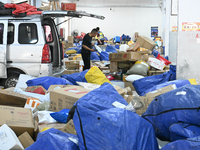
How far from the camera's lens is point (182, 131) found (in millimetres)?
1841

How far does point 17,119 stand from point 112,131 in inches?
48.4

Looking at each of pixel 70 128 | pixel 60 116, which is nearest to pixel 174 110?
pixel 70 128

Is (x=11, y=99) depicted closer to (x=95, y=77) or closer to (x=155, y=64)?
(x=95, y=77)

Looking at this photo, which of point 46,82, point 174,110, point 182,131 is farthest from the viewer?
point 46,82

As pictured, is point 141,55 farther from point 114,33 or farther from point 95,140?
point 114,33

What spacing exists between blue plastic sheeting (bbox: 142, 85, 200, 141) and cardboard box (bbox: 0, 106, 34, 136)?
1.20 meters

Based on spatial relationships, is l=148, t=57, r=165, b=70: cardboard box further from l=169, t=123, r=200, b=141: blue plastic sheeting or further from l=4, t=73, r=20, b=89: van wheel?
l=169, t=123, r=200, b=141: blue plastic sheeting

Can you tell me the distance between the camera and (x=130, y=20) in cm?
2167

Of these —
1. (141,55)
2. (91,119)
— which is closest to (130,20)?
(141,55)

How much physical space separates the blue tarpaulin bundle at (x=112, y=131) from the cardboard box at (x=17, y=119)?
30.6 inches

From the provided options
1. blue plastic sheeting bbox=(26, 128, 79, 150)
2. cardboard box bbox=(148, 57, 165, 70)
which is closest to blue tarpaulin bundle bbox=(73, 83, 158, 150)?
blue plastic sheeting bbox=(26, 128, 79, 150)

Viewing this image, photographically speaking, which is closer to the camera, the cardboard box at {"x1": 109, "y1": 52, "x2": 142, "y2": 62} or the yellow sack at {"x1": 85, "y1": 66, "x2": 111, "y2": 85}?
the yellow sack at {"x1": 85, "y1": 66, "x2": 111, "y2": 85}

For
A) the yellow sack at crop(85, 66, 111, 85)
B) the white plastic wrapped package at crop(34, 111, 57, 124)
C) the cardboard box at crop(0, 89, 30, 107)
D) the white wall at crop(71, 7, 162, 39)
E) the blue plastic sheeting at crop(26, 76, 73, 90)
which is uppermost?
the white wall at crop(71, 7, 162, 39)

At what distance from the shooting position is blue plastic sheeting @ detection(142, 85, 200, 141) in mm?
1959
